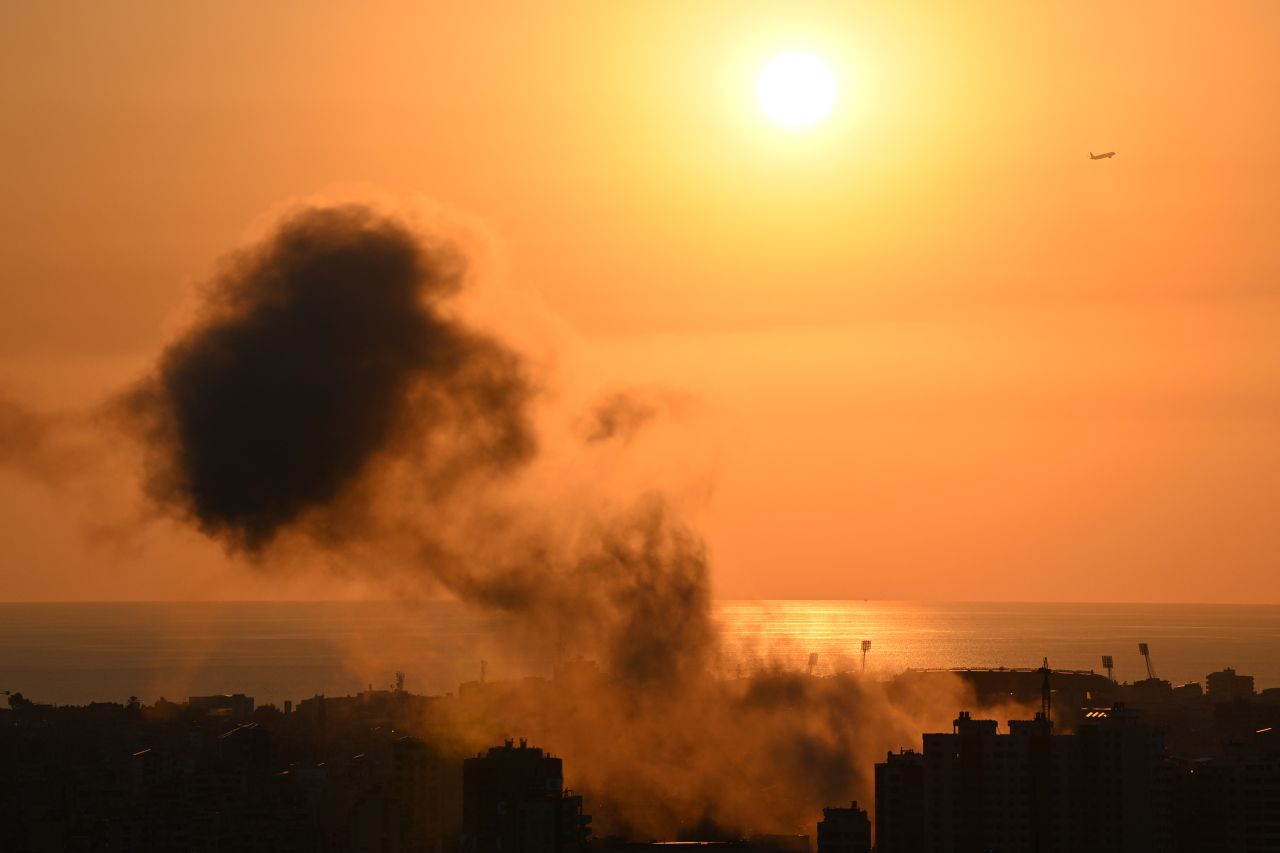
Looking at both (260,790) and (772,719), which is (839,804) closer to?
(772,719)

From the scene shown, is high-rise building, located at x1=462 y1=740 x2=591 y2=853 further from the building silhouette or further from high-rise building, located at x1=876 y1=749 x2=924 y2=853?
the building silhouette

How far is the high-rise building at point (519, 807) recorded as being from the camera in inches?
2591

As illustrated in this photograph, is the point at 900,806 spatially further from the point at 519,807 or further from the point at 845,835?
the point at 519,807

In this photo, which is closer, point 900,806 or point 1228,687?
point 900,806

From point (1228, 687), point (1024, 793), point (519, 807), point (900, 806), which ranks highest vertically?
point (1228, 687)

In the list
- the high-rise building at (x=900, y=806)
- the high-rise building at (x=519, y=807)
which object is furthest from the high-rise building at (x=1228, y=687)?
the high-rise building at (x=519, y=807)

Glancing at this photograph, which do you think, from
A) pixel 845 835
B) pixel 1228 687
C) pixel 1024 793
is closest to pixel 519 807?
pixel 845 835

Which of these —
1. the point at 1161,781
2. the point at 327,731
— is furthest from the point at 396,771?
the point at 327,731

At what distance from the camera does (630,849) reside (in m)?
73.9

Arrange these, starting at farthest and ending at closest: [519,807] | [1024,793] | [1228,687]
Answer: [1228,687] → [1024,793] → [519,807]

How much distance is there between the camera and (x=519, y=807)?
6694cm

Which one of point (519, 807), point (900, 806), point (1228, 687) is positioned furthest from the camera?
point (1228, 687)

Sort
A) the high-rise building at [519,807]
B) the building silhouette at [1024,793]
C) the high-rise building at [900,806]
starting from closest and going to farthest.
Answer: the high-rise building at [519,807] → the building silhouette at [1024,793] → the high-rise building at [900,806]

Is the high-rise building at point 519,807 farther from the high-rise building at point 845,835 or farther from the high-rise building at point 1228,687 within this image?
the high-rise building at point 1228,687
